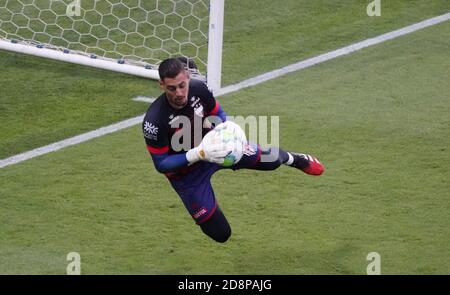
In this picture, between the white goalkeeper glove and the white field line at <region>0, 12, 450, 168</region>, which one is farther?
the white field line at <region>0, 12, 450, 168</region>

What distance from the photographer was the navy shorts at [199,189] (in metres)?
8.56

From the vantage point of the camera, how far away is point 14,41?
41.5ft

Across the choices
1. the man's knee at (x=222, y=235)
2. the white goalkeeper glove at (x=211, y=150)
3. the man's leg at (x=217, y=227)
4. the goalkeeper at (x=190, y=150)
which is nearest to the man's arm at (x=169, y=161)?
the goalkeeper at (x=190, y=150)

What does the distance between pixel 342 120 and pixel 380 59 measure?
157 cm

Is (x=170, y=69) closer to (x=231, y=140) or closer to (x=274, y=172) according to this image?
(x=231, y=140)

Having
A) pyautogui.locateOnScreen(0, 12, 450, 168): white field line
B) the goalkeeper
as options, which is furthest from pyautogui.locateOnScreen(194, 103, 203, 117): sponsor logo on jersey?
pyautogui.locateOnScreen(0, 12, 450, 168): white field line

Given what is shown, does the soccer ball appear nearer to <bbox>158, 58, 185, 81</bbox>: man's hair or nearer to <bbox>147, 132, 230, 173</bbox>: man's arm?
<bbox>147, 132, 230, 173</bbox>: man's arm

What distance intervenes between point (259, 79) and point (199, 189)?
11.9 feet

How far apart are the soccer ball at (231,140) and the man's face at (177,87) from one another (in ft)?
1.16

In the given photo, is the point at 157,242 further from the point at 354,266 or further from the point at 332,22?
the point at 332,22

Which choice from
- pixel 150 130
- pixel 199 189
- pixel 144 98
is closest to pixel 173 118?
pixel 150 130

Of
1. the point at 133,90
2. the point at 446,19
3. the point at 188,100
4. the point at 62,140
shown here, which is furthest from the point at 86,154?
the point at 446,19

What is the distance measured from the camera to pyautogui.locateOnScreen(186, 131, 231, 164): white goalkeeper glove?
7.89 meters

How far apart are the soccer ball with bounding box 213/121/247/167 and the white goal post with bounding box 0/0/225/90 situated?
3.62 metres
